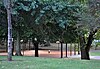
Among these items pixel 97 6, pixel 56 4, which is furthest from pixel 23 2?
pixel 97 6

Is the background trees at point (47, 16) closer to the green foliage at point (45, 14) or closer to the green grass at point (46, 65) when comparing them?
the green foliage at point (45, 14)

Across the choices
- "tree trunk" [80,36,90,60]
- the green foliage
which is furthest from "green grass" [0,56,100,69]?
"tree trunk" [80,36,90,60]

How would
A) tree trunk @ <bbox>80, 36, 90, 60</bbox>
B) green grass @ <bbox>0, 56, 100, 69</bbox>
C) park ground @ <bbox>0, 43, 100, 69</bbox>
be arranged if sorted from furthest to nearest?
tree trunk @ <bbox>80, 36, 90, 60</bbox> → park ground @ <bbox>0, 43, 100, 69</bbox> → green grass @ <bbox>0, 56, 100, 69</bbox>

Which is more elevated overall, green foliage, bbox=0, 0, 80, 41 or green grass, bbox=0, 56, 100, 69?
green foliage, bbox=0, 0, 80, 41

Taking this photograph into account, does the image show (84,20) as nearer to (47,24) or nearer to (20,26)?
(47,24)

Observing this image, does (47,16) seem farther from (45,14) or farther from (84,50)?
(84,50)

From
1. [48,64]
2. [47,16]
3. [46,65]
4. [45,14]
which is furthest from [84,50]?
[46,65]

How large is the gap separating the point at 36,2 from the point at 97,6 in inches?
295

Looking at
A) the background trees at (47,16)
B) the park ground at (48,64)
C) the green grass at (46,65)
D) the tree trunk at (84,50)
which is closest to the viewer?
the green grass at (46,65)

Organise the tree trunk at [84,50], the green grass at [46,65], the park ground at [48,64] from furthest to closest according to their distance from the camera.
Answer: the tree trunk at [84,50]
the park ground at [48,64]
the green grass at [46,65]

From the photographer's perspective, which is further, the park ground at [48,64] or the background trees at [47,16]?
the background trees at [47,16]

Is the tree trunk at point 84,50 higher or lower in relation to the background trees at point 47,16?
lower

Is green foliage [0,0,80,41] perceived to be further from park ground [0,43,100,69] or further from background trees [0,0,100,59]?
park ground [0,43,100,69]

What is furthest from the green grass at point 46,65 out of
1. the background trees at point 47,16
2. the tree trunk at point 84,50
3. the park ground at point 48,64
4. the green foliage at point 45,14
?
the tree trunk at point 84,50
